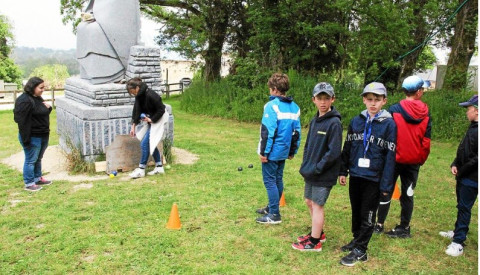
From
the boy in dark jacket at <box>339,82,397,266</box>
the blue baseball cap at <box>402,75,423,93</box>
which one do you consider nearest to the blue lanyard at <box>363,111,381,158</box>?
the boy in dark jacket at <box>339,82,397,266</box>

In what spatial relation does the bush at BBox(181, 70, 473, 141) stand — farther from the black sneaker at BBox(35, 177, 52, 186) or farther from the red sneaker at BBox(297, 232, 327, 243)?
the black sneaker at BBox(35, 177, 52, 186)

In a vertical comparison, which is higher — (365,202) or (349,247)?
(365,202)

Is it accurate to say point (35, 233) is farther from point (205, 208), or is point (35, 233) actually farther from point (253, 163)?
point (253, 163)

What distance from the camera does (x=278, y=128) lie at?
4.65 m

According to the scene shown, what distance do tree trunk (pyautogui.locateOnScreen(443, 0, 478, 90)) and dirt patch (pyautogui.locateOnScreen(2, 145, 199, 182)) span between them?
25.8 feet

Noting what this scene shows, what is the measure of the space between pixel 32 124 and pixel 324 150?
13.7 feet

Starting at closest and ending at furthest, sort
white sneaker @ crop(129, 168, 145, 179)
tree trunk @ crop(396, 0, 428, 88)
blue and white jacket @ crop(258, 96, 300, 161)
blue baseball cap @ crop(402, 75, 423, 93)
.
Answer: blue baseball cap @ crop(402, 75, 423, 93) < blue and white jacket @ crop(258, 96, 300, 161) < white sneaker @ crop(129, 168, 145, 179) < tree trunk @ crop(396, 0, 428, 88)

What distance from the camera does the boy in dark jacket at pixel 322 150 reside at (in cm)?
399

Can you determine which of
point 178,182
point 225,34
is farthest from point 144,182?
point 225,34

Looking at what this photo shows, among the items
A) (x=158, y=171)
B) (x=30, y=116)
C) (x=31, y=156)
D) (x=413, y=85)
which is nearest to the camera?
(x=413, y=85)

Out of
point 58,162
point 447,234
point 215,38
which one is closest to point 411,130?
point 447,234

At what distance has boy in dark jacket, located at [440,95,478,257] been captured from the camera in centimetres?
409

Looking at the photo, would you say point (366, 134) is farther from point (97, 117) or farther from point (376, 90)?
point (97, 117)

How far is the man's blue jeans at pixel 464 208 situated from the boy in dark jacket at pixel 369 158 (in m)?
0.81
